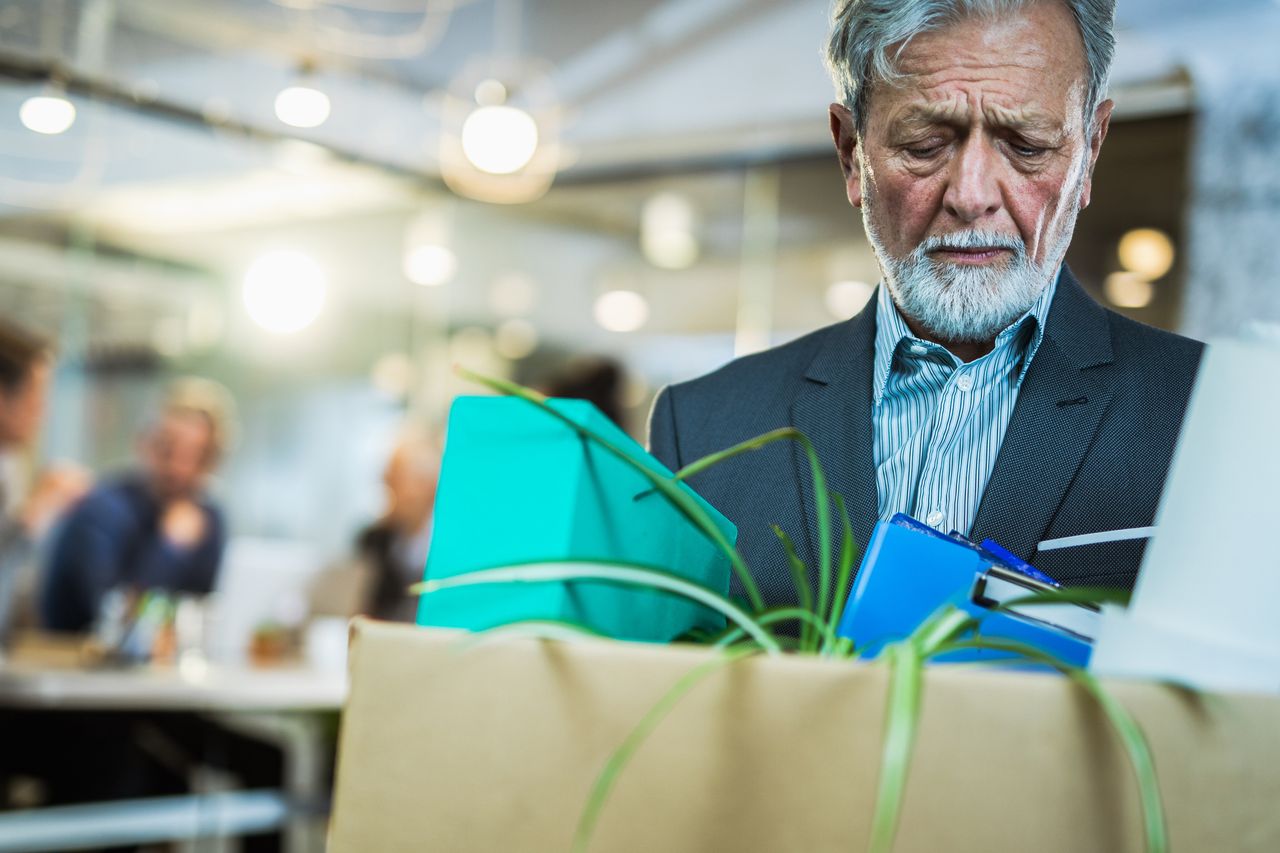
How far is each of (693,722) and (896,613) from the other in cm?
17

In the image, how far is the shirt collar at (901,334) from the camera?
1022 mm

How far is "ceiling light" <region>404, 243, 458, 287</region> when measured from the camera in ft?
20.7

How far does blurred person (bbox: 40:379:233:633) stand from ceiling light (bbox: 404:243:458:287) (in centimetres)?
158

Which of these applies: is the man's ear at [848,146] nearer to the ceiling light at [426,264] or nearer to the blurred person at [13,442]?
the blurred person at [13,442]

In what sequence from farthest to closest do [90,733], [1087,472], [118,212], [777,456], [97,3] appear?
1. [118,212]
2. [97,3]
3. [90,733]
4. [777,456]
5. [1087,472]

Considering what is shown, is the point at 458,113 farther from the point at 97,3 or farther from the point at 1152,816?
the point at 1152,816

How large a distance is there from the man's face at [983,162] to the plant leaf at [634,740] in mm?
534

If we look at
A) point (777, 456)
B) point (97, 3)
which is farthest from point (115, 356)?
point (777, 456)

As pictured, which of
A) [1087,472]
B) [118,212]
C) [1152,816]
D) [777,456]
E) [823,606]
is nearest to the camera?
[1152,816]

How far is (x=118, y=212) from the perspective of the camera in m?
5.35

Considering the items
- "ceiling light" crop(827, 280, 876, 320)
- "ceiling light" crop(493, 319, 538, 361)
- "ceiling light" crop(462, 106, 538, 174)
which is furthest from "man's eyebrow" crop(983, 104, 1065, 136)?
"ceiling light" crop(493, 319, 538, 361)

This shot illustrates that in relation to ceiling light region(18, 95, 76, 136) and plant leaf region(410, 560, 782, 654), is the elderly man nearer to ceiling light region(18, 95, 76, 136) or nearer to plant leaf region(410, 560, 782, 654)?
plant leaf region(410, 560, 782, 654)

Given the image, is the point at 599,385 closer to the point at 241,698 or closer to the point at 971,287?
the point at 241,698

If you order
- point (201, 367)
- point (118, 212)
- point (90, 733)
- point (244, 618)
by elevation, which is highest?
point (118, 212)
